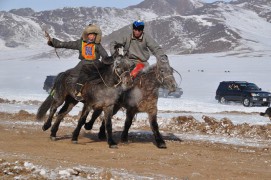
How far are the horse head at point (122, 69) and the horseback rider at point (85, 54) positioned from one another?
0.64m

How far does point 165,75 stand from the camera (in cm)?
1113

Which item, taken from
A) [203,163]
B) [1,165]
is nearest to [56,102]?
[203,163]

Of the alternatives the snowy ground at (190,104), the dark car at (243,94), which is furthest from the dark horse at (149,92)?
the dark car at (243,94)

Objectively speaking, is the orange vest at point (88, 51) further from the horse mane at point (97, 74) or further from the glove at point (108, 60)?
the glove at point (108, 60)

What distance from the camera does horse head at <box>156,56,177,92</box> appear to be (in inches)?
433

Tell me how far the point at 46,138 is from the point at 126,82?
327cm

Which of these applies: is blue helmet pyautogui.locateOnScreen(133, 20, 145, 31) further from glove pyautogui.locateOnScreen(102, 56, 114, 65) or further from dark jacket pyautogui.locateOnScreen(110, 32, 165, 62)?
glove pyautogui.locateOnScreen(102, 56, 114, 65)

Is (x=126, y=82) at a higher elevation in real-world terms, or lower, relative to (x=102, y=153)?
higher

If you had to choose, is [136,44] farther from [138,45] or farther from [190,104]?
[190,104]

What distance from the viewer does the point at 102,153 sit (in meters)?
10.3

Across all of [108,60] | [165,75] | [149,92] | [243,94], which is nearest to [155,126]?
[149,92]

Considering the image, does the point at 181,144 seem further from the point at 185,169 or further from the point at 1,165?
the point at 1,165

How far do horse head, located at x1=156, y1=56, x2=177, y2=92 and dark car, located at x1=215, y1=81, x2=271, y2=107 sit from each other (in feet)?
85.5

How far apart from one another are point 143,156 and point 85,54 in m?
3.30
